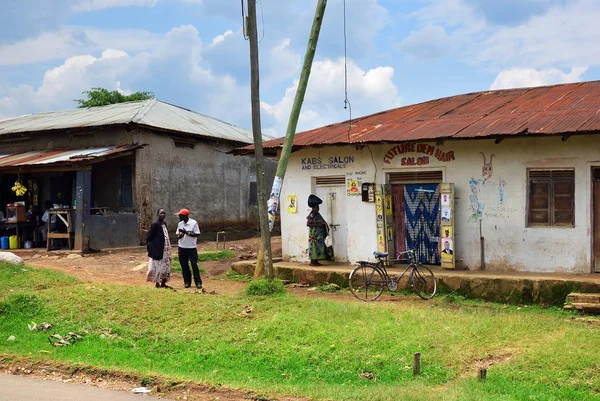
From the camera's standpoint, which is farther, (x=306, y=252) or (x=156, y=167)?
(x=156, y=167)

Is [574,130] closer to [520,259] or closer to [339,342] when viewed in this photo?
[520,259]

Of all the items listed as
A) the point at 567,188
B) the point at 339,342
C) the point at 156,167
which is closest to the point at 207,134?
the point at 156,167

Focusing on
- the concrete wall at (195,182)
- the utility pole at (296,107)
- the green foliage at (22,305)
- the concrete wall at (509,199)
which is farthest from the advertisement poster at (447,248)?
the concrete wall at (195,182)

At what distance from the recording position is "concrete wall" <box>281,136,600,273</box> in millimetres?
12492

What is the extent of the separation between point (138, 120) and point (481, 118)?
37.7 feet

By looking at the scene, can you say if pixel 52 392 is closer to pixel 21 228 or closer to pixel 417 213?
pixel 417 213

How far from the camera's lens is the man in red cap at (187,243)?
12.7 metres

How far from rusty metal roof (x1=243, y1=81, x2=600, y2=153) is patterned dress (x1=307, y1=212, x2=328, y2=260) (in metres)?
1.67

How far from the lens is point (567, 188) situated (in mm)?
12695

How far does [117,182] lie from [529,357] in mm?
16932

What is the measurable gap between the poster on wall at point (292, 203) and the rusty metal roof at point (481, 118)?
1282mm

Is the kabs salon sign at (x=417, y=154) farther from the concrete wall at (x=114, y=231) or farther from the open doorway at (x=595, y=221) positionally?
the concrete wall at (x=114, y=231)

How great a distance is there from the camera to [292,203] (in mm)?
15883

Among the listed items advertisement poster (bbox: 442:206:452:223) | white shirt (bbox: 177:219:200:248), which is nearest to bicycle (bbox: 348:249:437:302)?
advertisement poster (bbox: 442:206:452:223)
